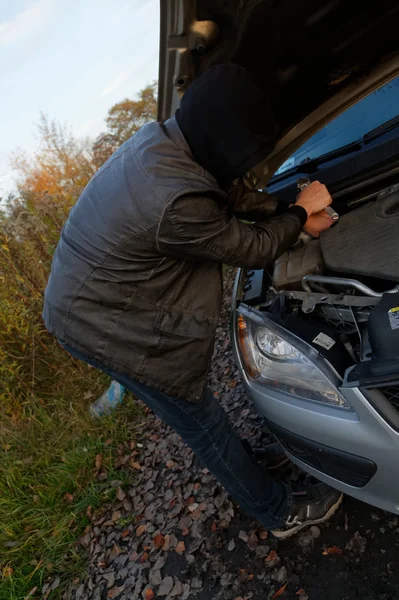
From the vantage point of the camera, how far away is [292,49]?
200 cm

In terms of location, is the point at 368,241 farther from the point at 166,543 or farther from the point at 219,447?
the point at 166,543

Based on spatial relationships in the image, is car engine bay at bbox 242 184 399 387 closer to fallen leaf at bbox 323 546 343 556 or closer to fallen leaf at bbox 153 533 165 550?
fallen leaf at bbox 323 546 343 556

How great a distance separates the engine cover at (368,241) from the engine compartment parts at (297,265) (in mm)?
52

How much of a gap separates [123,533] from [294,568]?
3.56ft

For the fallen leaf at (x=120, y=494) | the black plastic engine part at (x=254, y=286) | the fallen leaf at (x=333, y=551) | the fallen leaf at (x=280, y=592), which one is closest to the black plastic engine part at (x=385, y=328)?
the black plastic engine part at (x=254, y=286)

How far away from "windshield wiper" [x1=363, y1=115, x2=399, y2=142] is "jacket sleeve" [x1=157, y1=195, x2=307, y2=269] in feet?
2.14

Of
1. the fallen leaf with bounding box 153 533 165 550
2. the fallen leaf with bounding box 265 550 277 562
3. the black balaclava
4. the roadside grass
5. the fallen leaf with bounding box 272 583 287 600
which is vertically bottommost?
the fallen leaf with bounding box 265 550 277 562

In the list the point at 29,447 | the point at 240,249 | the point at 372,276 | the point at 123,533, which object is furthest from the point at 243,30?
the point at 29,447

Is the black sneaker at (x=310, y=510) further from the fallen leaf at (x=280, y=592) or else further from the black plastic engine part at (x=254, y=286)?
the black plastic engine part at (x=254, y=286)

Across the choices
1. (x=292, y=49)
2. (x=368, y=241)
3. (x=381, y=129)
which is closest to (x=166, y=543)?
(x=368, y=241)

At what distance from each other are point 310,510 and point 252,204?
4.61 ft

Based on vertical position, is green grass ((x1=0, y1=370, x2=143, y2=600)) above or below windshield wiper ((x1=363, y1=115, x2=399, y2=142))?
below

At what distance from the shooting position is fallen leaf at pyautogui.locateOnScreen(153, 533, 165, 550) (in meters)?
2.40

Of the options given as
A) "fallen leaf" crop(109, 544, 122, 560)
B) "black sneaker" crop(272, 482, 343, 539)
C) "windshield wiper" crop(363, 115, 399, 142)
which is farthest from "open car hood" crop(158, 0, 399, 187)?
"fallen leaf" crop(109, 544, 122, 560)
